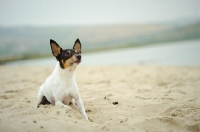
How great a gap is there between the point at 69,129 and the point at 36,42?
11493 cm

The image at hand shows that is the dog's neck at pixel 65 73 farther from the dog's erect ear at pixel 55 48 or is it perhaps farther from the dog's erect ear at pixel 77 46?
the dog's erect ear at pixel 77 46

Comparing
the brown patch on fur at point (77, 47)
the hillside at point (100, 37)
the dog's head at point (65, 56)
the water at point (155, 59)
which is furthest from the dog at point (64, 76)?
the hillside at point (100, 37)

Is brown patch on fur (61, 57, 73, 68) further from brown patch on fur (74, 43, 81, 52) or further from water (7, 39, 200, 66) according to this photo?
water (7, 39, 200, 66)

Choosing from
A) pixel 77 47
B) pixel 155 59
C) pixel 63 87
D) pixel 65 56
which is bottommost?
pixel 155 59

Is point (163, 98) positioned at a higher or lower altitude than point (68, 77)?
lower

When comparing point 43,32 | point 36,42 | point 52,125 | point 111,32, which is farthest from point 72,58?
point 111,32

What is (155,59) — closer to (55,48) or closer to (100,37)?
(55,48)

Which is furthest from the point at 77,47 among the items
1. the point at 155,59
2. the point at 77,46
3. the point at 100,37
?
the point at 100,37

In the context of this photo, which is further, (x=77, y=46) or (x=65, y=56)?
(x=77, y=46)

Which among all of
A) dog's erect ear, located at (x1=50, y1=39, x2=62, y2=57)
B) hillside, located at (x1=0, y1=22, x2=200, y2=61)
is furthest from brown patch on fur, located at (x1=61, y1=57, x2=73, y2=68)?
hillside, located at (x1=0, y1=22, x2=200, y2=61)

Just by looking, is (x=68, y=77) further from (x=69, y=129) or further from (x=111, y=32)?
(x=111, y=32)

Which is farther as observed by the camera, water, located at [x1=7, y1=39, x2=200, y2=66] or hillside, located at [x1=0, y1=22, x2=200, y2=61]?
hillside, located at [x1=0, y1=22, x2=200, y2=61]

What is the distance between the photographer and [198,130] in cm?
305

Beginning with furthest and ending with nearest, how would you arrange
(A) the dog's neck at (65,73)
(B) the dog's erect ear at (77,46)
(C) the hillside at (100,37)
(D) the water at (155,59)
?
(C) the hillside at (100,37) → (D) the water at (155,59) → (B) the dog's erect ear at (77,46) → (A) the dog's neck at (65,73)
